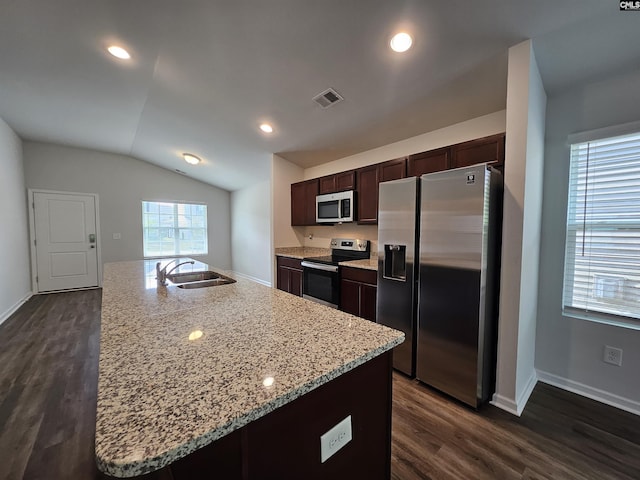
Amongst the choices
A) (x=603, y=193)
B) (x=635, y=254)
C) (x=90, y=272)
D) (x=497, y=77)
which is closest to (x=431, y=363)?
(x=635, y=254)

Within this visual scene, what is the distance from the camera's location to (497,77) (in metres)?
2.03

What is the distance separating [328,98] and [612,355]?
124 inches

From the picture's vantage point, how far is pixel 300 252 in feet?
13.7

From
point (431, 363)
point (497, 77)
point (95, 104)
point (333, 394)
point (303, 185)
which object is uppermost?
point (95, 104)

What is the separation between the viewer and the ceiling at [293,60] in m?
1.66

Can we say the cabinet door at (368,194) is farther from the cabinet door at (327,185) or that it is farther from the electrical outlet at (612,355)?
the electrical outlet at (612,355)

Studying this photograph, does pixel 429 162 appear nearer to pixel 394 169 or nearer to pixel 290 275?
pixel 394 169

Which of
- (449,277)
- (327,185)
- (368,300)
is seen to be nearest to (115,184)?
(327,185)

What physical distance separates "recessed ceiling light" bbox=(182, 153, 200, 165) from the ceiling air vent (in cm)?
329

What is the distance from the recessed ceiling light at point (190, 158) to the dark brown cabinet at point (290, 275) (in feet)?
8.59

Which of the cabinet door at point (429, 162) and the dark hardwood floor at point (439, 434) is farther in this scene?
the cabinet door at point (429, 162)

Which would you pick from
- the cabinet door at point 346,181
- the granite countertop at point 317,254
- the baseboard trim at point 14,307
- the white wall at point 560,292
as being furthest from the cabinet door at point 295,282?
the baseboard trim at point 14,307

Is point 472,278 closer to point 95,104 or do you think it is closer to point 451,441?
point 451,441

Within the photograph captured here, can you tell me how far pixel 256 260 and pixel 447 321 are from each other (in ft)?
15.8
